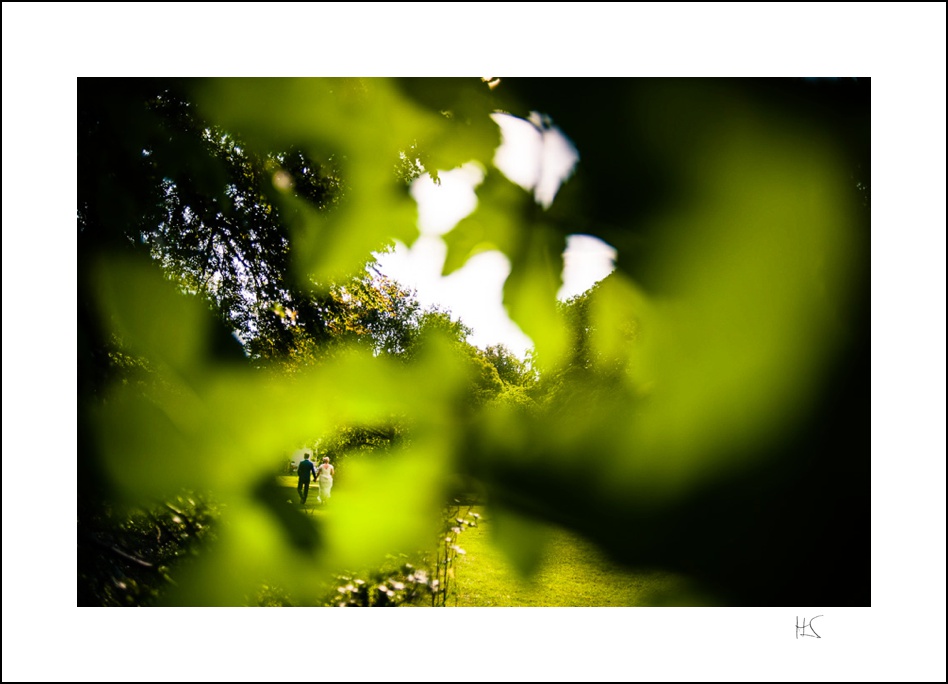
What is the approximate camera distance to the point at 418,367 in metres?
1.37

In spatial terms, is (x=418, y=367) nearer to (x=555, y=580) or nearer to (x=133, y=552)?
(x=555, y=580)

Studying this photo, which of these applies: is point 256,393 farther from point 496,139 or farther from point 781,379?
point 781,379

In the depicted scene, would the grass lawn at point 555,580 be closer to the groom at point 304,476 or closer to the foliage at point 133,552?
the groom at point 304,476

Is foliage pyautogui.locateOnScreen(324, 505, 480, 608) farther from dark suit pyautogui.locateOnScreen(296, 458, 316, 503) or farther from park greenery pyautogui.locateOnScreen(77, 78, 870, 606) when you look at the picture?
dark suit pyautogui.locateOnScreen(296, 458, 316, 503)

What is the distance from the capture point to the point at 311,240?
1310mm

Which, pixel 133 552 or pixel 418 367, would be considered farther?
pixel 133 552

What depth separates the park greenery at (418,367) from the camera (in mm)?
1208

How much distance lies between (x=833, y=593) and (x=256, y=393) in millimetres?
1693

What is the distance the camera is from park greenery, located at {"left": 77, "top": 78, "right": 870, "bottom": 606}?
1.21m

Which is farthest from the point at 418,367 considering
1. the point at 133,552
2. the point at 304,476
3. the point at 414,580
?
the point at 133,552

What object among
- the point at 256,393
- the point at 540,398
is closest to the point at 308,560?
the point at 256,393

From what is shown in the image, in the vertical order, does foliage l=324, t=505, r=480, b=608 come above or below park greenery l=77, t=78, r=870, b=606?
below
